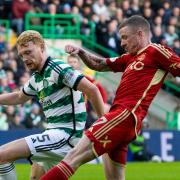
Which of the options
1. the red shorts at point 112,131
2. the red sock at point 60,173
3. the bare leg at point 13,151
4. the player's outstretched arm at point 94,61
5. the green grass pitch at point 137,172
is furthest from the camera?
the green grass pitch at point 137,172

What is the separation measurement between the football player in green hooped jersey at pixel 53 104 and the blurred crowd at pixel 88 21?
10005 mm

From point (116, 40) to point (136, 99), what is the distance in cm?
1456

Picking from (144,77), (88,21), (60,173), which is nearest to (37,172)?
(60,173)

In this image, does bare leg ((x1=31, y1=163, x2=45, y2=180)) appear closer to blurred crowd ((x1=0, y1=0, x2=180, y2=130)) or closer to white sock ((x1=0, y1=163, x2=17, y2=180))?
white sock ((x1=0, y1=163, x2=17, y2=180))

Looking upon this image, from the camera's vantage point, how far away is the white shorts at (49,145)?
8242 millimetres

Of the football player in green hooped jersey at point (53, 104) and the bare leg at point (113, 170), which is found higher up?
the football player in green hooped jersey at point (53, 104)

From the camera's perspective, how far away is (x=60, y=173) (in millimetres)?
7781

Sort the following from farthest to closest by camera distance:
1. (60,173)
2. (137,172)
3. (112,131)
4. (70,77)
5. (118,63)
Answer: (137,172) < (118,63) < (70,77) < (112,131) < (60,173)

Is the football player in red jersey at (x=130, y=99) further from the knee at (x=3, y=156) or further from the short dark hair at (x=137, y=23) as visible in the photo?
the knee at (x=3, y=156)

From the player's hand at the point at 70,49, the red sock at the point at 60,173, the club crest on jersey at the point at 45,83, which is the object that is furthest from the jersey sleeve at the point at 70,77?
the red sock at the point at 60,173

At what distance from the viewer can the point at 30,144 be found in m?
8.21

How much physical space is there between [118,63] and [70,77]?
2.73 ft

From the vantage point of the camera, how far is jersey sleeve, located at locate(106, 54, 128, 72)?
8750 mm

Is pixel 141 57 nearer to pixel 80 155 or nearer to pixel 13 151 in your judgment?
pixel 80 155
